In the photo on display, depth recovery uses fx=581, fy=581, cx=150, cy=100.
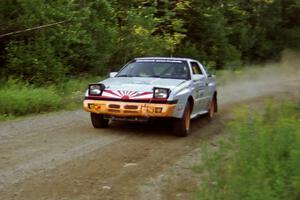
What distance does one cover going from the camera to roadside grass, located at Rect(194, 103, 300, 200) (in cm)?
488

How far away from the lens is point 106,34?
22875 millimetres

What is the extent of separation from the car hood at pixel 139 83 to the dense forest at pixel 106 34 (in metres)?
6.94

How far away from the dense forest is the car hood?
6.94 metres

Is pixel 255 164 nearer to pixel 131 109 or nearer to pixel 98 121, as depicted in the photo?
pixel 131 109

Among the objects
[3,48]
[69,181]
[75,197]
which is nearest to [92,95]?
[69,181]

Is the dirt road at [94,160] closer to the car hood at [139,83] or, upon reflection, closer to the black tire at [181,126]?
→ the black tire at [181,126]

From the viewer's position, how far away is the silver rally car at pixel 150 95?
34.0ft

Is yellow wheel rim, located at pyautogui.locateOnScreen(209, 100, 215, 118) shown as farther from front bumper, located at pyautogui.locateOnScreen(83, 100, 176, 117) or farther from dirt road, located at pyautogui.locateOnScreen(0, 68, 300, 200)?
front bumper, located at pyautogui.locateOnScreen(83, 100, 176, 117)

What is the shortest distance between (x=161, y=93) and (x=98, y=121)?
5.14 ft

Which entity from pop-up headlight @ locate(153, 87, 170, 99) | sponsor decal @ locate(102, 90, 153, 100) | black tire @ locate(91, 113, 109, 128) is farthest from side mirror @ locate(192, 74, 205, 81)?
black tire @ locate(91, 113, 109, 128)

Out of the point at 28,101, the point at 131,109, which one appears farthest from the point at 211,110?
the point at 28,101

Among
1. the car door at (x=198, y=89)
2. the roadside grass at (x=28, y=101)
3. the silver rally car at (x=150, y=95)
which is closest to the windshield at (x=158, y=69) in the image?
the silver rally car at (x=150, y=95)

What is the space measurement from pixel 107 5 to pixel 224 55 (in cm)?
1326

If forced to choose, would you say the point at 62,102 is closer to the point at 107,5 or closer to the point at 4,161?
the point at 4,161
